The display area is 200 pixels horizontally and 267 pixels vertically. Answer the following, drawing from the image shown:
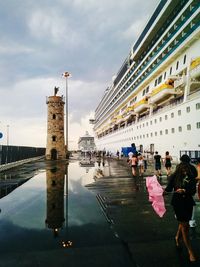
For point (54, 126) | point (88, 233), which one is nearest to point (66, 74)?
point (54, 126)

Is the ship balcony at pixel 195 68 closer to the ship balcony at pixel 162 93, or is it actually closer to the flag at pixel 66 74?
the ship balcony at pixel 162 93

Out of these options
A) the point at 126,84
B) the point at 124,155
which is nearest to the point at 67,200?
the point at 124,155

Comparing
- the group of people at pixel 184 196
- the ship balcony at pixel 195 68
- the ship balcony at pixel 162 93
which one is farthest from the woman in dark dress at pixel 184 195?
the ship balcony at pixel 162 93

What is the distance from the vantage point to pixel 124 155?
49.0m

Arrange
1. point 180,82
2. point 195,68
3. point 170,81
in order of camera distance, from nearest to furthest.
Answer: point 195,68 < point 180,82 < point 170,81

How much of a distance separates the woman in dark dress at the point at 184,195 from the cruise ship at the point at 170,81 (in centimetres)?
1908

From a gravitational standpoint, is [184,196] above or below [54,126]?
below

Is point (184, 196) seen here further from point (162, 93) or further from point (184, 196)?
point (162, 93)

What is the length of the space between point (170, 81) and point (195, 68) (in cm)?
485

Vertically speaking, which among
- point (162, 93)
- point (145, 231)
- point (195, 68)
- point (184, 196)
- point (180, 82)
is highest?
point (195, 68)

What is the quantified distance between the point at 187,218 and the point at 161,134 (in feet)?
86.9

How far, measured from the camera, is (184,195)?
174 inches

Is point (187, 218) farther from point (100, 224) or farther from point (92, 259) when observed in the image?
point (100, 224)

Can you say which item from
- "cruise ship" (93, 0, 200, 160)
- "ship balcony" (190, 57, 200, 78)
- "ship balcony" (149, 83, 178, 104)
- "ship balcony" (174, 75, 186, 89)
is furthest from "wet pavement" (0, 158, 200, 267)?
"ship balcony" (149, 83, 178, 104)
